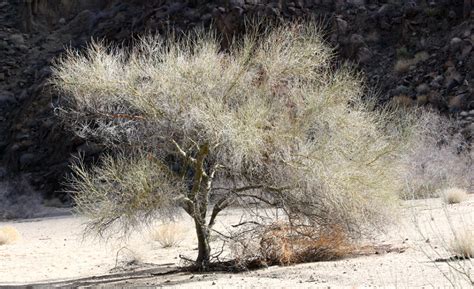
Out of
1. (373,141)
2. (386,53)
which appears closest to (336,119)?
(373,141)

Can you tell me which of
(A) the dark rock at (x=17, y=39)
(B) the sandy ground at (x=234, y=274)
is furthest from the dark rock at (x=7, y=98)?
(B) the sandy ground at (x=234, y=274)

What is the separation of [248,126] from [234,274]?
2531 mm

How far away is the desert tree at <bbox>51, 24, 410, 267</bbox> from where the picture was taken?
13.3 meters

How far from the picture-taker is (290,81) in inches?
585

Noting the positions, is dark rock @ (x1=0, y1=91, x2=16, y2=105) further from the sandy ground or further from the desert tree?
the desert tree

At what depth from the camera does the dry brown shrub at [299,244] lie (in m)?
13.8

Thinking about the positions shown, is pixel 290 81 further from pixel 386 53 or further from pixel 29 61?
pixel 29 61

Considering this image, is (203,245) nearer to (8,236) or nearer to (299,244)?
(299,244)

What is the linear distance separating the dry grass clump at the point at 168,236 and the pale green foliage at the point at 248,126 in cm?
488

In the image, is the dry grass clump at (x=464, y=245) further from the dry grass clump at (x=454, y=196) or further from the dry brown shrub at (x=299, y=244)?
the dry grass clump at (x=454, y=196)

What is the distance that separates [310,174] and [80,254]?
8511 millimetres

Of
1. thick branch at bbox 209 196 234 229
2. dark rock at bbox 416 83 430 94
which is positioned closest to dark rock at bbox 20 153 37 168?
dark rock at bbox 416 83 430 94

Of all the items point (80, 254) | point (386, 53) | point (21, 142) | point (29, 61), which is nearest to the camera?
point (80, 254)

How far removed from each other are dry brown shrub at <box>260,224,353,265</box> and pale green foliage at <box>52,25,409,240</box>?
1.12ft
